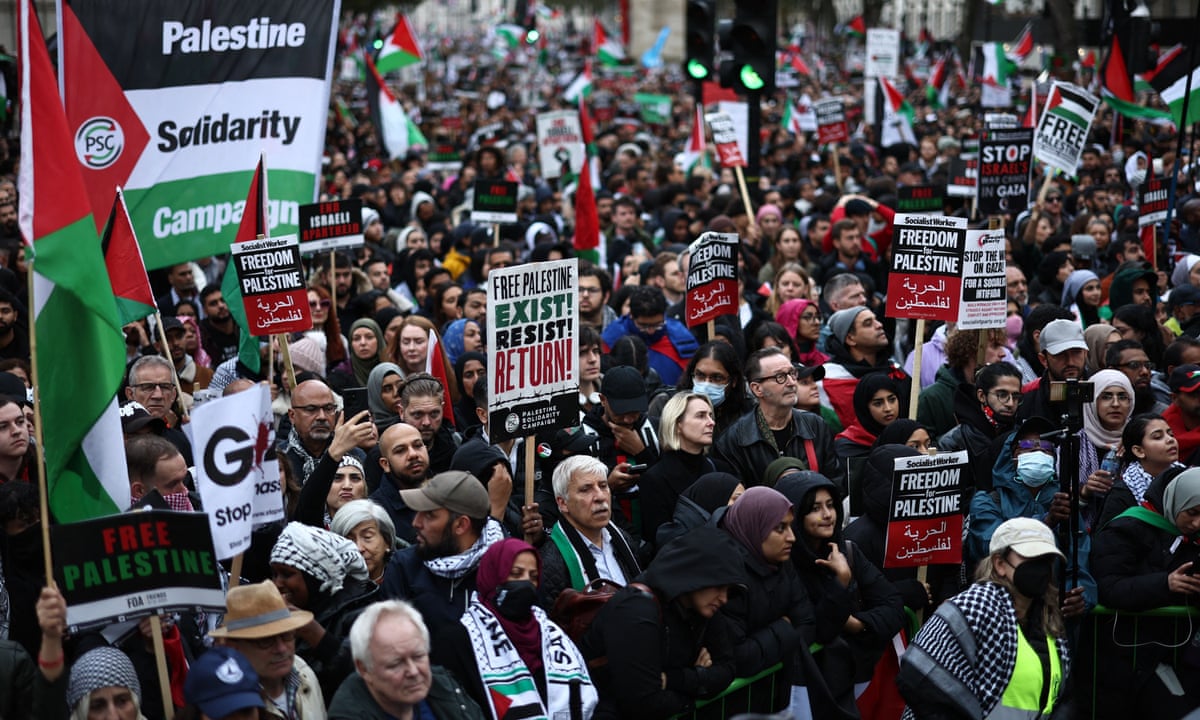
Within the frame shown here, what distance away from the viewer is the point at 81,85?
28.3 feet

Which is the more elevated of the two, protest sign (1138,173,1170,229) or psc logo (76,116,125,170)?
psc logo (76,116,125,170)

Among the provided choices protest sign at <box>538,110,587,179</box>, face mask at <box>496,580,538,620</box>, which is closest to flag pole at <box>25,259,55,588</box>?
face mask at <box>496,580,538,620</box>

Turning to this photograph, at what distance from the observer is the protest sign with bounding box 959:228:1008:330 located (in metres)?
9.00

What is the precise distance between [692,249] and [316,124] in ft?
8.34

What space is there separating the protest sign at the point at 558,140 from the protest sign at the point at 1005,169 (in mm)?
7060

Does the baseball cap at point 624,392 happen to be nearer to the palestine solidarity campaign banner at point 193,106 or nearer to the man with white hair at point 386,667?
the man with white hair at point 386,667

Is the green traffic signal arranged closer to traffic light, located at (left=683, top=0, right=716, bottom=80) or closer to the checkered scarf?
traffic light, located at (left=683, top=0, right=716, bottom=80)

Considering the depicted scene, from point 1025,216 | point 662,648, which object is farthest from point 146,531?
point 1025,216

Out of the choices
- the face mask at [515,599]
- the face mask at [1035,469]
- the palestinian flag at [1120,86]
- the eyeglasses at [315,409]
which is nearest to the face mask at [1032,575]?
the face mask at [1035,469]

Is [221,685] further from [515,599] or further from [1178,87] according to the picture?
[1178,87]

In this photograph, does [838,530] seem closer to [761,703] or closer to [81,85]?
[761,703]

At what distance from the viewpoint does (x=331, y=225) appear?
11.8m

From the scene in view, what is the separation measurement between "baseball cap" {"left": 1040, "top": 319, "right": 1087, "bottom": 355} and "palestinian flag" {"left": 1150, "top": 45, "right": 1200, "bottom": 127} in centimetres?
609

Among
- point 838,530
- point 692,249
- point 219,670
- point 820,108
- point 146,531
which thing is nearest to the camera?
point 219,670
